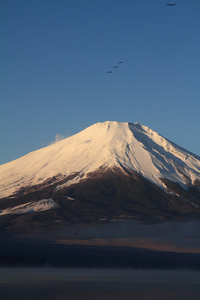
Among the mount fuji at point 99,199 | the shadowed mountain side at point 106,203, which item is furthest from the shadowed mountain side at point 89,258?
the mount fuji at point 99,199

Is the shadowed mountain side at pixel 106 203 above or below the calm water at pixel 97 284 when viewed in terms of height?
above

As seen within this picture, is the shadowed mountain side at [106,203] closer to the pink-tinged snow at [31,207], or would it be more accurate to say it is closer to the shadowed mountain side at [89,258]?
the pink-tinged snow at [31,207]

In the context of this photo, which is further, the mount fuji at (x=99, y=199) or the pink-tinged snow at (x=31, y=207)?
the pink-tinged snow at (x=31, y=207)

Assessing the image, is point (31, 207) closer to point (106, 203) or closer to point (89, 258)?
point (106, 203)

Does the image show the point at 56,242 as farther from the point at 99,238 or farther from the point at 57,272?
the point at 57,272

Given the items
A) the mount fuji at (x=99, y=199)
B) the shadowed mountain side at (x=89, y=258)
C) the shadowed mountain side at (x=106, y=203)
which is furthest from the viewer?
the mount fuji at (x=99, y=199)

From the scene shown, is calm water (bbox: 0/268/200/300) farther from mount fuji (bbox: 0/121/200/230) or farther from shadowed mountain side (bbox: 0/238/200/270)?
mount fuji (bbox: 0/121/200/230)

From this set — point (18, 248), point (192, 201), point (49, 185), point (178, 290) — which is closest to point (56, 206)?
point (49, 185)
